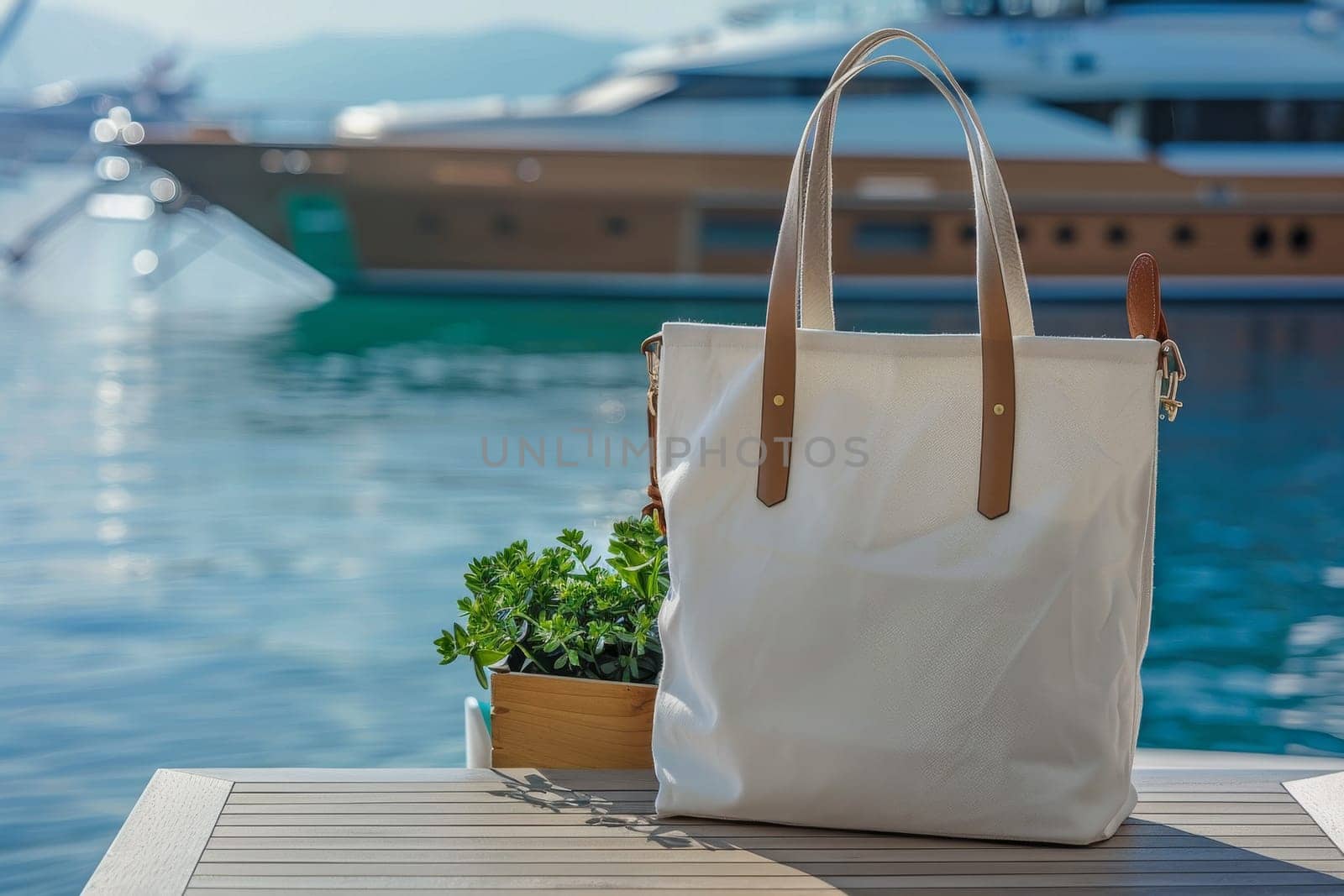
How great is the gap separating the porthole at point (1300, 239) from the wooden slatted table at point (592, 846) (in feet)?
34.6

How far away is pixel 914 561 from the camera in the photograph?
112 centimetres

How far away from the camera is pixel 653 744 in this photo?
3.94 feet

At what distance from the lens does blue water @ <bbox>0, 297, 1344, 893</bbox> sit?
2623mm

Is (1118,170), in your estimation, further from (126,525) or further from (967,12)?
(126,525)

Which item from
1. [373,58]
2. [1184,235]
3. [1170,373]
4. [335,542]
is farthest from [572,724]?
[373,58]

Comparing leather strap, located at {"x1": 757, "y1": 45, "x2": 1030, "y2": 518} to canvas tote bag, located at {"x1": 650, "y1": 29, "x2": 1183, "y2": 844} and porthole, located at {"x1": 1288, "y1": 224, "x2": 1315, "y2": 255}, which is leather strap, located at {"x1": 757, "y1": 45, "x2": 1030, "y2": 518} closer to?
canvas tote bag, located at {"x1": 650, "y1": 29, "x2": 1183, "y2": 844}

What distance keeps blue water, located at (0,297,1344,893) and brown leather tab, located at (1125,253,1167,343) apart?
1621mm

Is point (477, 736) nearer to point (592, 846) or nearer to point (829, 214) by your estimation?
point (592, 846)

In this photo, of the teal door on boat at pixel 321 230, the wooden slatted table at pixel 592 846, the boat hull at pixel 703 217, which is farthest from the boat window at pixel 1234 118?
the wooden slatted table at pixel 592 846

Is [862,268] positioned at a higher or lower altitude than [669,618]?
higher

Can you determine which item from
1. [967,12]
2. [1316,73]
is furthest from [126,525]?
[1316,73]

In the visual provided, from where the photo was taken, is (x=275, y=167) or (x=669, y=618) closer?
(x=669, y=618)

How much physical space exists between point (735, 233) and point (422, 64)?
57341 mm

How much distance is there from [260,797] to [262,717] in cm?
151
